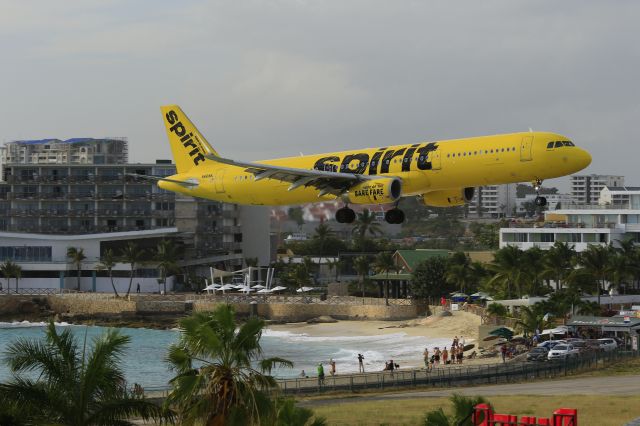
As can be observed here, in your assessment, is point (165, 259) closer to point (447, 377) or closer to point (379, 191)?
point (447, 377)

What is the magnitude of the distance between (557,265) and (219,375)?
11164 cm

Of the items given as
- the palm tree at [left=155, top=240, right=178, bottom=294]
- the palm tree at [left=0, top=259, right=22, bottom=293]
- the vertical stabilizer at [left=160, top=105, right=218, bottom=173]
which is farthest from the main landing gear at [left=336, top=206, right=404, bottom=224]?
the palm tree at [left=0, top=259, right=22, bottom=293]

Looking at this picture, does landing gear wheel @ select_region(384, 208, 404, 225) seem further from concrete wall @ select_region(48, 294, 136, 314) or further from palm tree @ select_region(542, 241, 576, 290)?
concrete wall @ select_region(48, 294, 136, 314)

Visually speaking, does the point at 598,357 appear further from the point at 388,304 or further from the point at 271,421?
the point at 388,304

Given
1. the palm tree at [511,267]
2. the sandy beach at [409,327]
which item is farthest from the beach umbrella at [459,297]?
the palm tree at [511,267]

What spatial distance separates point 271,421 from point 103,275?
158 m

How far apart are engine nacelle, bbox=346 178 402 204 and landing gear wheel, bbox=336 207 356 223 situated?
19.5 ft

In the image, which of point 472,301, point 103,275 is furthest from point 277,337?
point 103,275

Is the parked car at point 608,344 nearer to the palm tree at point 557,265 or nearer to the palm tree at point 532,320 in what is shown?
the palm tree at point 532,320

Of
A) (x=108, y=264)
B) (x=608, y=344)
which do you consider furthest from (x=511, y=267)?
(x=108, y=264)

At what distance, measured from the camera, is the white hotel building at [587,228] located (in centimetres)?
16150

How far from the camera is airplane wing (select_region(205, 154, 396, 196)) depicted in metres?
67.8

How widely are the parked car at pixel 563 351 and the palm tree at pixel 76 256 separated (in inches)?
4284

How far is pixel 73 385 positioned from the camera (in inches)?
1062
